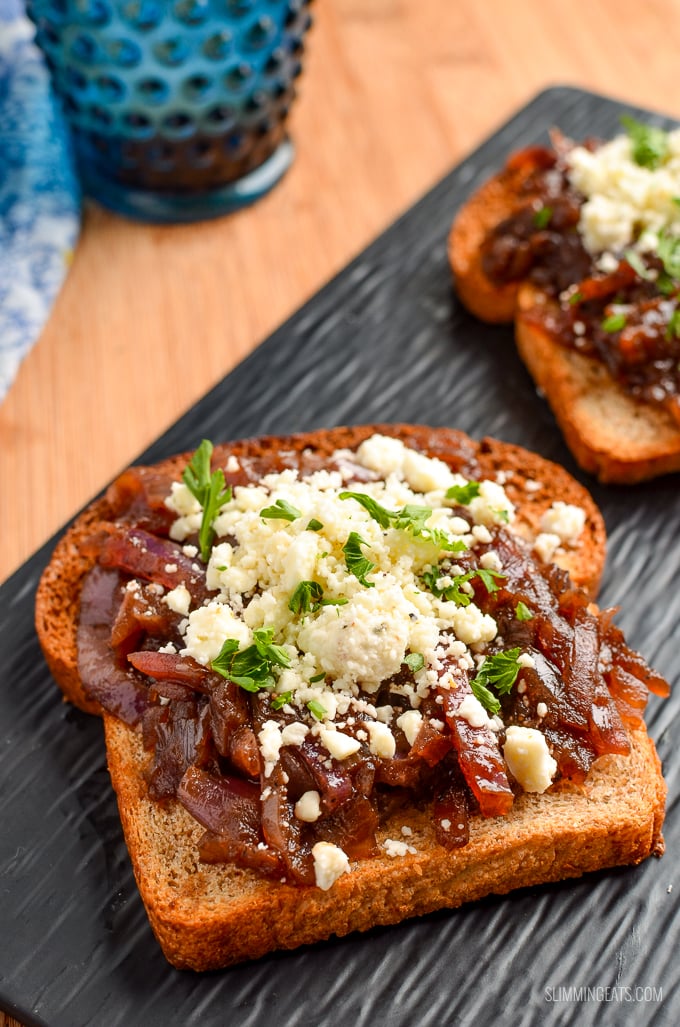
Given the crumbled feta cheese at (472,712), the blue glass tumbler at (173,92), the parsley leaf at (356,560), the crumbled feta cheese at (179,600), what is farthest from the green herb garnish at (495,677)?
the blue glass tumbler at (173,92)

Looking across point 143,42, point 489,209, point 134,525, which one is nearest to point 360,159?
point 489,209

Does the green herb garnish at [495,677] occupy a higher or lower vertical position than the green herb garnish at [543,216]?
lower

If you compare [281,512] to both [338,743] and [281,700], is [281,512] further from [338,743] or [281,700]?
[338,743]

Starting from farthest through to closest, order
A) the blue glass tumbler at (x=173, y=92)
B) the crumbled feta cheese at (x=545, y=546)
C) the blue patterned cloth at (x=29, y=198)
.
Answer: the blue patterned cloth at (x=29, y=198) < the blue glass tumbler at (x=173, y=92) < the crumbled feta cheese at (x=545, y=546)

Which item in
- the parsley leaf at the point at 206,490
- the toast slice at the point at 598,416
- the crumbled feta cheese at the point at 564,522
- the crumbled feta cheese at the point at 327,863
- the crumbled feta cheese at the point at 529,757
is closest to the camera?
the crumbled feta cheese at the point at 327,863

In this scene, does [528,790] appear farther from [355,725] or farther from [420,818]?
[355,725]

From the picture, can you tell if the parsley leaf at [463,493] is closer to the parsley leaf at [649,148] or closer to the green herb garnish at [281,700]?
the green herb garnish at [281,700]

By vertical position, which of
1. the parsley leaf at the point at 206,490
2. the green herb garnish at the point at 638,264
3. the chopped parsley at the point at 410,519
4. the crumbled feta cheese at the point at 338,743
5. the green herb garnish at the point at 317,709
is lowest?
the green herb garnish at the point at 638,264

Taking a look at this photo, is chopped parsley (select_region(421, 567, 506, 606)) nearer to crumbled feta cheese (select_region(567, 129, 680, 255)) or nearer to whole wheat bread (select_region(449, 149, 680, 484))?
whole wheat bread (select_region(449, 149, 680, 484))

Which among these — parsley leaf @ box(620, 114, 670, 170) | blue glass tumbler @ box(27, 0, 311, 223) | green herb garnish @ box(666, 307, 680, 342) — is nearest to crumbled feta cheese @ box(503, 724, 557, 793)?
green herb garnish @ box(666, 307, 680, 342)

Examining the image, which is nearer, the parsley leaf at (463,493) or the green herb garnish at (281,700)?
the green herb garnish at (281,700)
